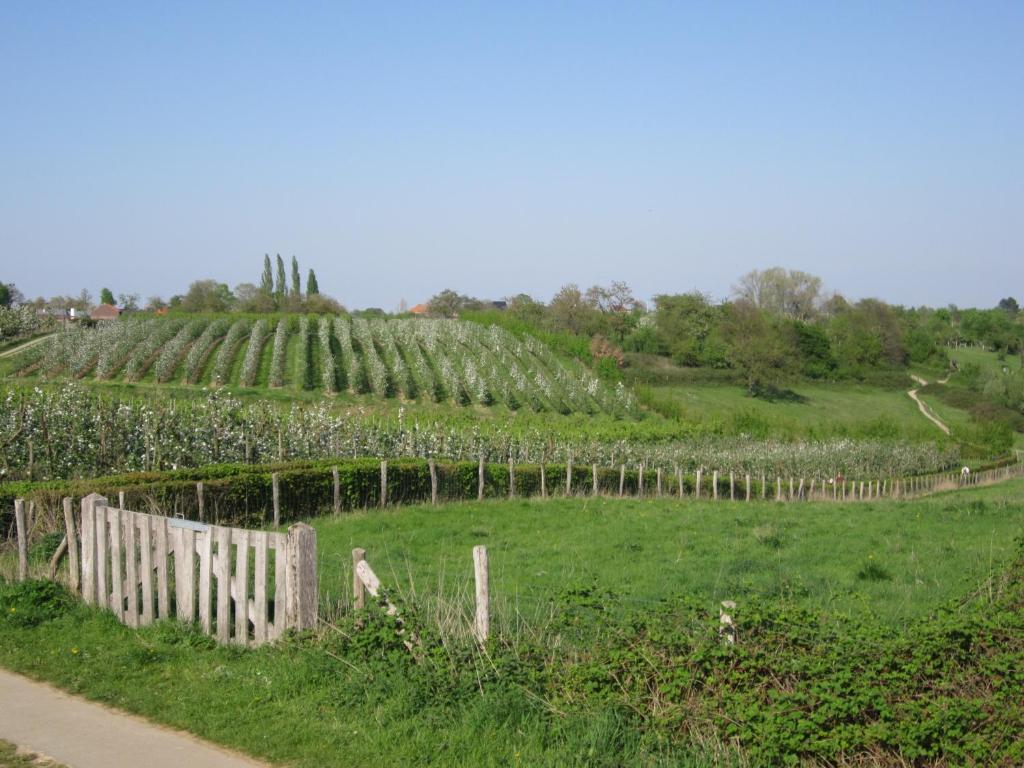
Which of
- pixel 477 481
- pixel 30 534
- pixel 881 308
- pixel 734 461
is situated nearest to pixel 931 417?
pixel 881 308

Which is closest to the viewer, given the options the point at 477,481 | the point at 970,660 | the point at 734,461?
the point at 970,660

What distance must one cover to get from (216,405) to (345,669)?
21.5m

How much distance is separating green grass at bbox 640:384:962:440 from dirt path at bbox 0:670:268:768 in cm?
5430

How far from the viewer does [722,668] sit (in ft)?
21.6

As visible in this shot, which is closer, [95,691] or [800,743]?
[800,743]

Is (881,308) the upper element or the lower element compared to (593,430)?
upper

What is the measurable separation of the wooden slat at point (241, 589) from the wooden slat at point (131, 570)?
1551mm

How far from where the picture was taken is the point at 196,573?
9875 millimetres

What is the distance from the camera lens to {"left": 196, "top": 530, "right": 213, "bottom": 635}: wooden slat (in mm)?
9141

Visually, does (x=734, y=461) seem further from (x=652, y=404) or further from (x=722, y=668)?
(x=722, y=668)

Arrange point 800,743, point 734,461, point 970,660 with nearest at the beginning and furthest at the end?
point 800,743, point 970,660, point 734,461

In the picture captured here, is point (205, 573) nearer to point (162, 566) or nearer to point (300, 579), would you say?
point (162, 566)

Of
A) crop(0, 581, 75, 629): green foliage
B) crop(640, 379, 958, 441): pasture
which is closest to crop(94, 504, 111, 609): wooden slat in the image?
crop(0, 581, 75, 629): green foliage

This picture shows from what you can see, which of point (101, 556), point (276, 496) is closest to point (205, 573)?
point (101, 556)
